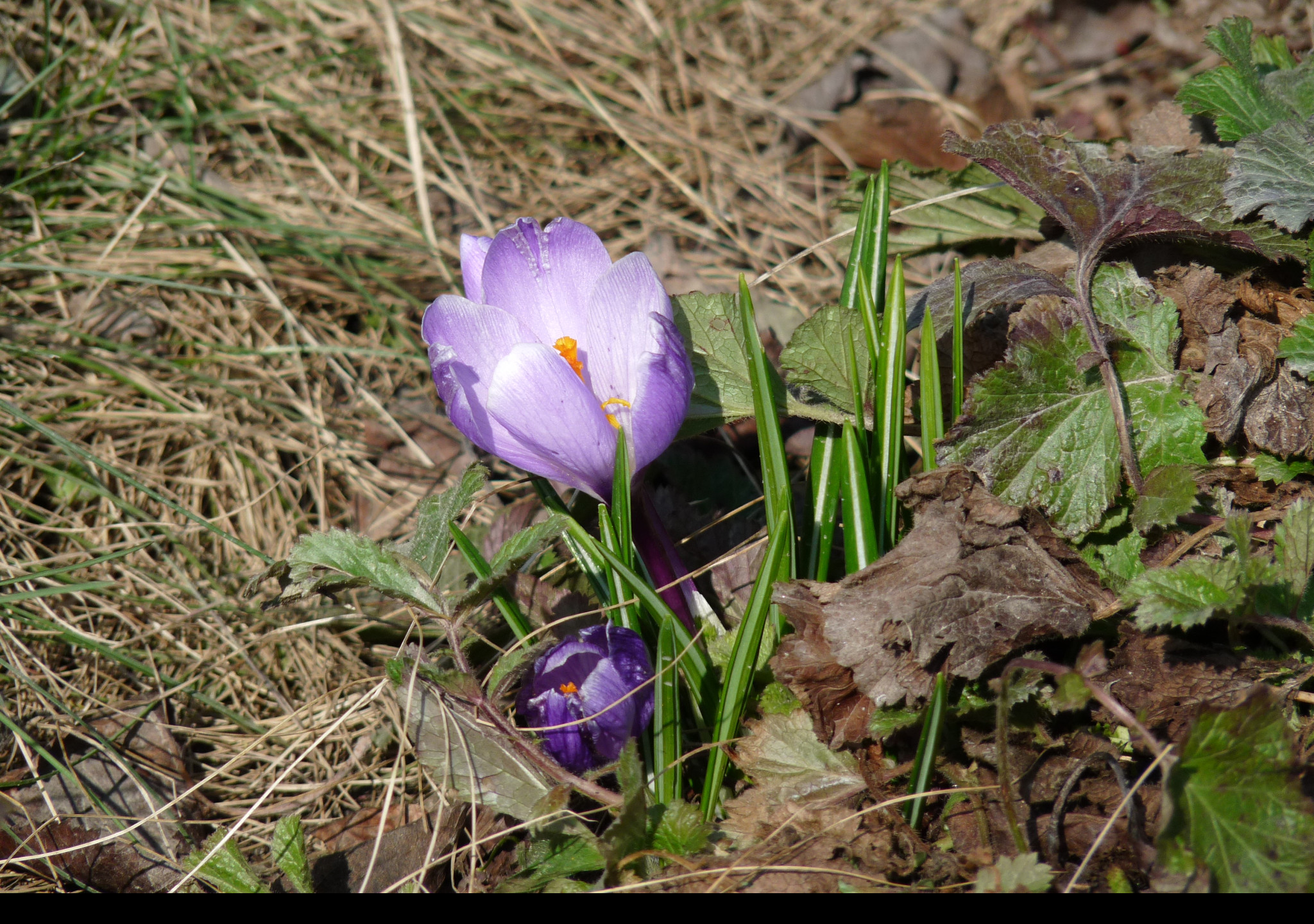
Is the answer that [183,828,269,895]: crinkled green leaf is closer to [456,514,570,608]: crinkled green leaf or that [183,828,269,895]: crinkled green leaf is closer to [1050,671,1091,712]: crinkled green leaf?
[456,514,570,608]: crinkled green leaf

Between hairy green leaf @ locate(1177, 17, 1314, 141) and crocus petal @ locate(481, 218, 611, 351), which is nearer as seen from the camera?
crocus petal @ locate(481, 218, 611, 351)

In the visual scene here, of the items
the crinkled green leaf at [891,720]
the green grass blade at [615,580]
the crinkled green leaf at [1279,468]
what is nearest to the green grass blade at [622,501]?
the green grass blade at [615,580]

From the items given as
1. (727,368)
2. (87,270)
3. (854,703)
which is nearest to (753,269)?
(727,368)

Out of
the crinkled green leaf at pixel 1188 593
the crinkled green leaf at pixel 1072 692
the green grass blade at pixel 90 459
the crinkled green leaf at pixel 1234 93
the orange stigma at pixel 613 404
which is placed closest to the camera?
the crinkled green leaf at pixel 1072 692

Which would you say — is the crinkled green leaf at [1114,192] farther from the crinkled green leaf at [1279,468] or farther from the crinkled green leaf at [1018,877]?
the crinkled green leaf at [1018,877]

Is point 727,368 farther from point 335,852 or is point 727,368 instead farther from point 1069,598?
point 335,852

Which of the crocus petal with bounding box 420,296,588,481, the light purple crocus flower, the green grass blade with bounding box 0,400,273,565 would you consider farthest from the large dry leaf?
the green grass blade with bounding box 0,400,273,565

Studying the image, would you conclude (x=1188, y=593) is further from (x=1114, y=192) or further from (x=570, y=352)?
(x=570, y=352)

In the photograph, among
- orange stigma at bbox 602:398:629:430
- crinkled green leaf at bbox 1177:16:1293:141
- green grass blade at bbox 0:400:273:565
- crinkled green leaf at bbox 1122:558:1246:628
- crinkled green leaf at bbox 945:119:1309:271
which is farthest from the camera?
green grass blade at bbox 0:400:273:565
